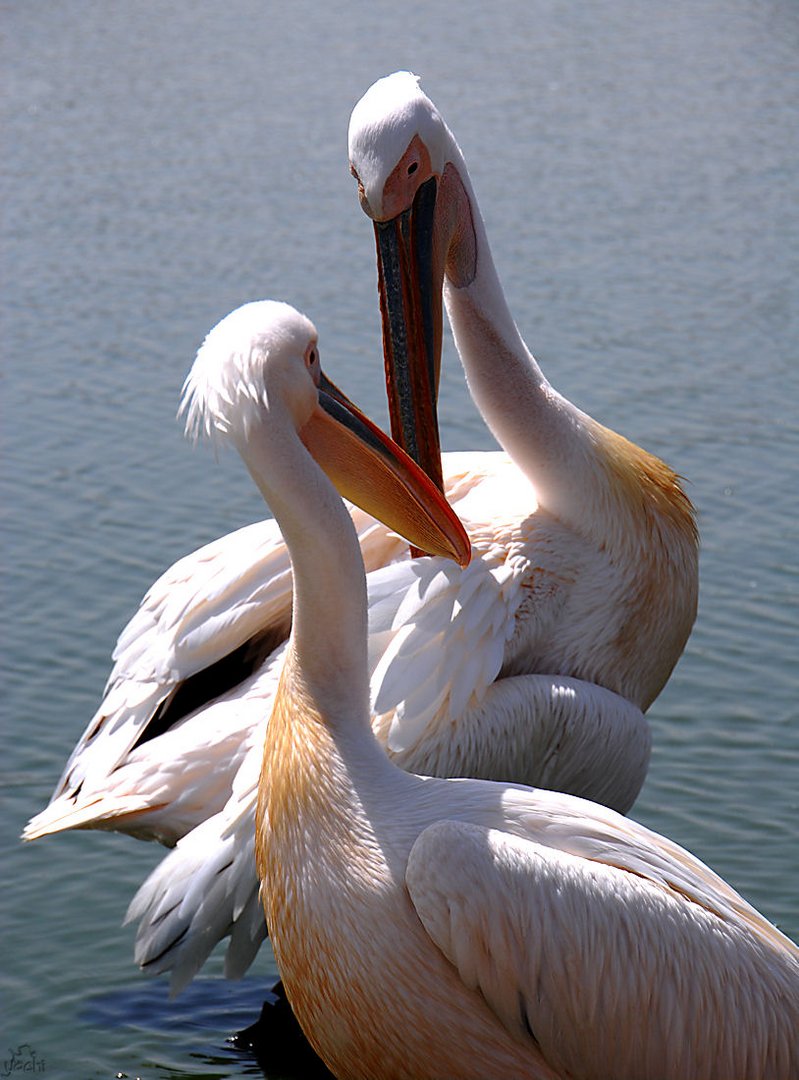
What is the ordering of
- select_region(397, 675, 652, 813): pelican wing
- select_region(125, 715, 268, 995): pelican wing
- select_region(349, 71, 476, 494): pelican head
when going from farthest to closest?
select_region(349, 71, 476, 494): pelican head → select_region(397, 675, 652, 813): pelican wing → select_region(125, 715, 268, 995): pelican wing

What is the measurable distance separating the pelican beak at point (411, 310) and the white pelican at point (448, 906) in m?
0.84

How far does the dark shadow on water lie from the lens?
12.8ft

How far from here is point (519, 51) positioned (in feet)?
50.5

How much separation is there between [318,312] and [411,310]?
5.00 metres

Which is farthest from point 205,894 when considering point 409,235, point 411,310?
point 409,235

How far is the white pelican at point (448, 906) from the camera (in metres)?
2.87

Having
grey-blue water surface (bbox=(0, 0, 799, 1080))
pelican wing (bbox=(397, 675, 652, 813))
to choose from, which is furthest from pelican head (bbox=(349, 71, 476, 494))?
grey-blue water surface (bbox=(0, 0, 799, 1080))

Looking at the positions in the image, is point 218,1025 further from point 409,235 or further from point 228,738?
point 409,235

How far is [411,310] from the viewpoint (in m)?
3.97

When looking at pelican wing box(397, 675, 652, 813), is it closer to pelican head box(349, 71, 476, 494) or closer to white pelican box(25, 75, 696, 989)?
white pelican box(25, 75, 696, 989)

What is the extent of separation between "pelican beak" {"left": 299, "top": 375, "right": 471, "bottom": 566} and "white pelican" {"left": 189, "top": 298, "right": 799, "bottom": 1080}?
0.19ft

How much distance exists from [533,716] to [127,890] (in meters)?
1.45
